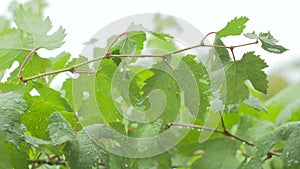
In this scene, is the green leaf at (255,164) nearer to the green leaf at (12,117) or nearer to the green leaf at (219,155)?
the green leaf at (219,155)

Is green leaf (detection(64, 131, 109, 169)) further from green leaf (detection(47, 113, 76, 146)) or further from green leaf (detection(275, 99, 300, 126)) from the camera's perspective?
green leaf (detection(275, 99, 300, 126))

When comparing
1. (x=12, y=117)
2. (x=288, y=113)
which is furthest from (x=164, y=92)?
(x=288, y=113)

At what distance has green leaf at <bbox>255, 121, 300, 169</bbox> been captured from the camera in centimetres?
48

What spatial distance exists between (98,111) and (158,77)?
77mm

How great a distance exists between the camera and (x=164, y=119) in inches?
19.1

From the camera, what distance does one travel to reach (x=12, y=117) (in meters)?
0.39

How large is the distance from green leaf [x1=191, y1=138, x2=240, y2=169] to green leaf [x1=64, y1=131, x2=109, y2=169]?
27 cm

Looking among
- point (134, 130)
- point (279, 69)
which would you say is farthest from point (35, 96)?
point (279, 69)

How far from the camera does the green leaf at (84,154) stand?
409 millimetres

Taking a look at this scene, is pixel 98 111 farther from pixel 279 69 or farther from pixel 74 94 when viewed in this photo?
pixel 279 69

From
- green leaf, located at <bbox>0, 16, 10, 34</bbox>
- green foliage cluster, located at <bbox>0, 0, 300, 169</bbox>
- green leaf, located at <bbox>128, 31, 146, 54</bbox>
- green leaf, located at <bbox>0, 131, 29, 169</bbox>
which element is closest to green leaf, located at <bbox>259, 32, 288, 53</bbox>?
green foliage cluster, located at <bbox>0, 0, 300, 169</bbox>

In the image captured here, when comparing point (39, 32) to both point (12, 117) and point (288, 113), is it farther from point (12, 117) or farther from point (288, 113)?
point (288, 113)

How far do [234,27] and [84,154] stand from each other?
0.62 feet

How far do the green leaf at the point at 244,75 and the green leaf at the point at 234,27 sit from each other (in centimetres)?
2
